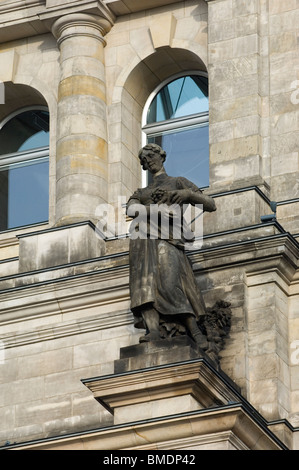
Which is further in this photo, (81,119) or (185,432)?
(81,119)

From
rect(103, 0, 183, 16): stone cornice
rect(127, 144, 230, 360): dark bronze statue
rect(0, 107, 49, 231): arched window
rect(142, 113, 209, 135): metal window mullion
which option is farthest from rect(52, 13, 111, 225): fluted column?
rect(127, 144, 230, 360): dark bronze statue

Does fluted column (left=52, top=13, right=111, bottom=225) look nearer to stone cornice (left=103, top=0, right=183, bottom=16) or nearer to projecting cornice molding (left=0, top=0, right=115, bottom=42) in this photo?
projecting cornice molding (left=0, top=0, right=115, bottom=42)

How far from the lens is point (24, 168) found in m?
33.6

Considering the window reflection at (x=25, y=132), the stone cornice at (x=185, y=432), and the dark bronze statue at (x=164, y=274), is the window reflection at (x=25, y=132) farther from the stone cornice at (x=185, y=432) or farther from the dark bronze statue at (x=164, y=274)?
the stone cornice at (x=185, y=432)

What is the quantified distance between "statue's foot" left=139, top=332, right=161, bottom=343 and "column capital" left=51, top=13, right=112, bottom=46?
266 inches

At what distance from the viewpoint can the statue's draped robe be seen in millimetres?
27156

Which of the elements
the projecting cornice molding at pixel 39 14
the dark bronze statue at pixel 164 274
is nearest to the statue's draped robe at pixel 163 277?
the dark bronze statue at pixel 164 274

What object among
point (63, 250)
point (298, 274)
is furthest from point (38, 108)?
point (298, 274)

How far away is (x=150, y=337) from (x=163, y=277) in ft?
2.67

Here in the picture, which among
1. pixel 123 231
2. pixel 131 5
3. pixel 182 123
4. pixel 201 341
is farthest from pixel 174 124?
pixel 201 341

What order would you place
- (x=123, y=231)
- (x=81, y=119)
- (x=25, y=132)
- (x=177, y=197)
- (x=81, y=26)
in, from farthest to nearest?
(x=25, y=132) → (x=81, y=26) → (x=81, y=119) → (x=123, y=231) → (x=177, y=197)

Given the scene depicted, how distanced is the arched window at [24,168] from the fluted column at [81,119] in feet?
4.85

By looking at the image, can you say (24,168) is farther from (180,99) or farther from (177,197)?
(177,197)

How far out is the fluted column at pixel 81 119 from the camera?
31.1m
